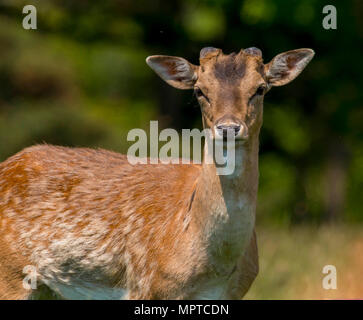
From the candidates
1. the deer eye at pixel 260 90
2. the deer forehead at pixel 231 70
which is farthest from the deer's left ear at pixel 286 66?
the deer eye at pixel 260 90

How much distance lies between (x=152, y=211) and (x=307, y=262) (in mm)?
3163

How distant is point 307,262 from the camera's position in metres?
9.27

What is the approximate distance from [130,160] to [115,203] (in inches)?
22.5

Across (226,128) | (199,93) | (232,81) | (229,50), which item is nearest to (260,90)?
(232,81)

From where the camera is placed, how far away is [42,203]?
6.99m

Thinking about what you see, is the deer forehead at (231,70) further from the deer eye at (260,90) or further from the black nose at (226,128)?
the black nose at (226,128)

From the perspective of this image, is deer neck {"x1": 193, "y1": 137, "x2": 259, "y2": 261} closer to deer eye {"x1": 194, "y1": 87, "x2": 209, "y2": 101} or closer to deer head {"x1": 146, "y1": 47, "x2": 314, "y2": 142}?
deer head {"x1": 146, "y1": 47, "x2": 314, "y2": 142}

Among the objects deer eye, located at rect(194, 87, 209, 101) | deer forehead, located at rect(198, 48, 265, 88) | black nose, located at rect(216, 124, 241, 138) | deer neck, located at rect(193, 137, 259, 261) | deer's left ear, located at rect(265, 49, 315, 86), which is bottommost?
deer neck, located at rect(193, 137, 259, 261)

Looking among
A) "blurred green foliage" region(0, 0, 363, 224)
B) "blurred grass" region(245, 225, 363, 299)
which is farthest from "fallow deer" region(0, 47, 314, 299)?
"blurred green foliage" region(0, 0, 363, 224)

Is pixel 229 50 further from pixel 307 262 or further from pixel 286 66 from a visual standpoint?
pixel 286 66

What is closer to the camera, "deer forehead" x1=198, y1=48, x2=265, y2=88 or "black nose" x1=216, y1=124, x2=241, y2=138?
"black nose" x1=216, y1=124, x2=241, y2=138

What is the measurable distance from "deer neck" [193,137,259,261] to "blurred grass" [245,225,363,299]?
238 cm

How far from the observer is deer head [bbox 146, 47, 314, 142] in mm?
5753

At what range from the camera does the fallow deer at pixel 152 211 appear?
596 centimetres
